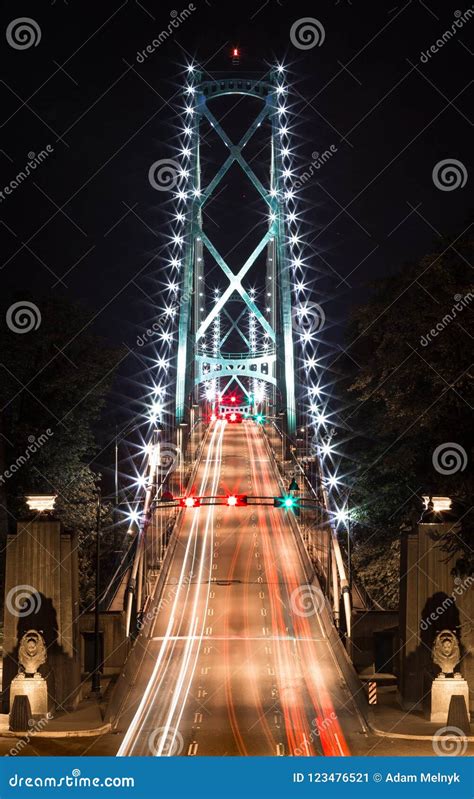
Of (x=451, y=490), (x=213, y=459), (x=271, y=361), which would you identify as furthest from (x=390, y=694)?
(x=271, y=361)

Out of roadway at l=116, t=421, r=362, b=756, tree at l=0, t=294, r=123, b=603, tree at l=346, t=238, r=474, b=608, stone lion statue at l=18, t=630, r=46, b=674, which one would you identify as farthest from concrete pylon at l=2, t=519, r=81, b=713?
tree at l=0, t=294, r=123, b=603

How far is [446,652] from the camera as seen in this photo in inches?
932

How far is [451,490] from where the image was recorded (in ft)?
84.1

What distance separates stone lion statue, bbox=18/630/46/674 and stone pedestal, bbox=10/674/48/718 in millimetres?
224

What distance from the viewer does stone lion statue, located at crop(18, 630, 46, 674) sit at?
2464 centimetres

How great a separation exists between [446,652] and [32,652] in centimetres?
858

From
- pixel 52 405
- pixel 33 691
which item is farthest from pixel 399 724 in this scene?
pixel 52 405

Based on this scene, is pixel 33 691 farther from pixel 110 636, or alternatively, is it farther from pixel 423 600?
pixel 423 600

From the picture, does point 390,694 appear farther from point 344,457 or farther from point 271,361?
point 271,361

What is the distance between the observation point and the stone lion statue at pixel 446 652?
23656 mm

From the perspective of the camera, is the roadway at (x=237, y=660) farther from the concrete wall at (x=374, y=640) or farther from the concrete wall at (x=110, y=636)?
the concrete wall at (x=374, y=640)

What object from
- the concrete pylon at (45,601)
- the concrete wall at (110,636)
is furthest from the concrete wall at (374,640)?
the concrete pylon at (45,601)

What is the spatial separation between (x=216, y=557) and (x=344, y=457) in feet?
Result: 34.3

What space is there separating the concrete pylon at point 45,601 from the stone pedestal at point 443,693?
789cm
